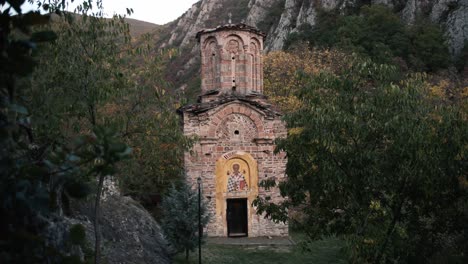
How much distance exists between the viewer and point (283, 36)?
43844 mm

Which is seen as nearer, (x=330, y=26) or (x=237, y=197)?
(x=237, y=197)

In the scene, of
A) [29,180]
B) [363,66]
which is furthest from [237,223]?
[29,180]

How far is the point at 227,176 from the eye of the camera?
16.8 m

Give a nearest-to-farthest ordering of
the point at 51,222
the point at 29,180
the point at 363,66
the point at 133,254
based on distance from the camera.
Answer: the point at 29,180 < the point at 51,222 < the point at 363,66 < the point at 133,254

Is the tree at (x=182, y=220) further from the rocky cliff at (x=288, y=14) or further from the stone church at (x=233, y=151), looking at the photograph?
the rocky cliff at (x=288, y=14)

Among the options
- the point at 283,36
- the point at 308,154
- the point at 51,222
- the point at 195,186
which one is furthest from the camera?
the point at 283,36

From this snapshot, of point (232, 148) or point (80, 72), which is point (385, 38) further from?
point (80, 72)

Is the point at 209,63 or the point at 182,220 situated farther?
the point at 209,63

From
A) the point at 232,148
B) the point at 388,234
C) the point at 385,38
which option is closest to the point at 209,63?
the point at 232,148

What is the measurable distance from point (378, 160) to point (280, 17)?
43.0 m

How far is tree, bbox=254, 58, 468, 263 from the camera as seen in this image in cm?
738

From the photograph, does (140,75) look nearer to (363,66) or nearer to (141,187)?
(363,66)

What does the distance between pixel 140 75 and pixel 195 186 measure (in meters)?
8.36

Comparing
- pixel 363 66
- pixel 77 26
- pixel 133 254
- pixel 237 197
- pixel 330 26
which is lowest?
pixel 133 254
